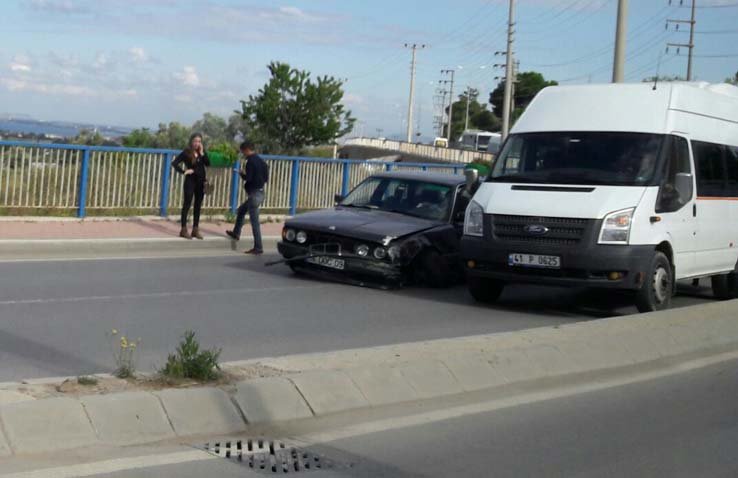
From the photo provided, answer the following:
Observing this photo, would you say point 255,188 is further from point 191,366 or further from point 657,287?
point 191,366

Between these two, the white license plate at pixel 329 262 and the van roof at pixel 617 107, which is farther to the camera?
the white license plate at pixel 329 262

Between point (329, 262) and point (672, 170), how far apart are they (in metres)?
4.50

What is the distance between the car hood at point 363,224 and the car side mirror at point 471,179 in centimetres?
68

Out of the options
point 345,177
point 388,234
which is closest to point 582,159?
point 388,234

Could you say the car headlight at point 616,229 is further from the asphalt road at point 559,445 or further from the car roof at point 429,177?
the car roof at point 429,177

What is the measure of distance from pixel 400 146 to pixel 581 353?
87.1m

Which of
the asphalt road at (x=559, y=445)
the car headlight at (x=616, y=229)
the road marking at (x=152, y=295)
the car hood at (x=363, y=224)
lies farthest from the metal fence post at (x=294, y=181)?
the asphalt road at (x=559, y=445)

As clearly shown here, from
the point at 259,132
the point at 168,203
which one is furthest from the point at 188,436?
the point at 259,132

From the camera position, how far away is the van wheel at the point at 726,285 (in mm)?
14828

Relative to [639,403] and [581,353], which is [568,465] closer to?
[639,403]

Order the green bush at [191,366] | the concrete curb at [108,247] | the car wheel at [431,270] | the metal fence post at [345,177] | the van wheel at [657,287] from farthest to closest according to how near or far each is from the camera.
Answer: the metal fence post at [345,177], the concrete curb at [108,247], the car wheel at [431,270], the van wheel at [657,287], the green bush at [191,366]

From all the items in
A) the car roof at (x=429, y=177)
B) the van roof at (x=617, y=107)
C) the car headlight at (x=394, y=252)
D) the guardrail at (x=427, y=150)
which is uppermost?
the guardrail at (x=427, y=150)

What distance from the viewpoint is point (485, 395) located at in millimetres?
8266

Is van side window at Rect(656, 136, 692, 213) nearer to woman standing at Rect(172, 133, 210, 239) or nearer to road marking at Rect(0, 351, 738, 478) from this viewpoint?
road marking at Rect(0, 351, 738, 478)
